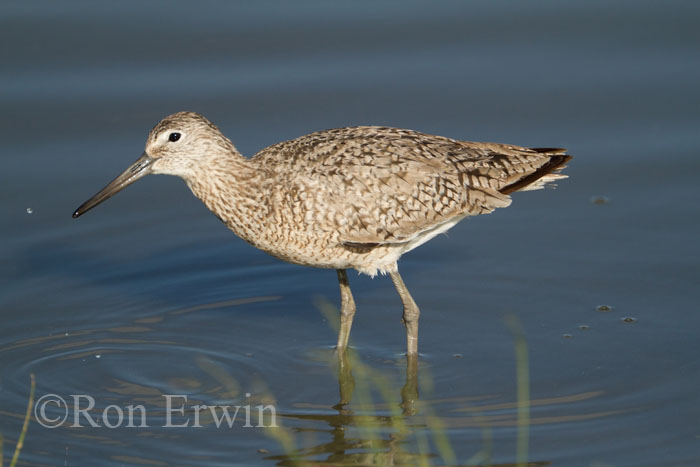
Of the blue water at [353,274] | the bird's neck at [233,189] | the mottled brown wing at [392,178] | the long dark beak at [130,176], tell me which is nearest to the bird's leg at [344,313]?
the blue water at [353,274]

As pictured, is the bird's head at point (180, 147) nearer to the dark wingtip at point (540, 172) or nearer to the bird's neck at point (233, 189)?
the bird's neck at point (233, 189)

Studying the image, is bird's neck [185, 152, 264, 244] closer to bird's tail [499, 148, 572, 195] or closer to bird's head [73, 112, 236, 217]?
bird's head [73, 112, 236, 217]

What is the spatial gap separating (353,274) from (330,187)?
1924mm

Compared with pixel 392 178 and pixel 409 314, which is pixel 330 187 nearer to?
pixel 392 178

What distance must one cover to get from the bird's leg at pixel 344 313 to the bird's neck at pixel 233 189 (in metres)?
0.98

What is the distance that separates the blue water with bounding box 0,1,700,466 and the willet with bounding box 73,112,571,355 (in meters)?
0.84

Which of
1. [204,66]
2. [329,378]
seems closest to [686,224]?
[329,378]

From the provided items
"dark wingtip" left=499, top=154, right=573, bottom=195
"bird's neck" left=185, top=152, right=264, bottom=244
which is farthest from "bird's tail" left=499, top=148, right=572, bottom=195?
"bird's neck" left=185, top=152, right=264, bottom=244

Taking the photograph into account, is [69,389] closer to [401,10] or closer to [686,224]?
[686,224]

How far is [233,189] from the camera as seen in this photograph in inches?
285

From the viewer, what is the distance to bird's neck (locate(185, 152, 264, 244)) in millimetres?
7223

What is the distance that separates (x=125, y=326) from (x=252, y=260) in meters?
1.40

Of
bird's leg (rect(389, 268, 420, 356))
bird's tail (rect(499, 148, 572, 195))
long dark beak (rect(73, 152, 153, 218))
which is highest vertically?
long dark beak (rect(73, 152, 153, 218))

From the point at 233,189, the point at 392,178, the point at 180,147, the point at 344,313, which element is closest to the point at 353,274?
the point at 344,313
